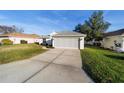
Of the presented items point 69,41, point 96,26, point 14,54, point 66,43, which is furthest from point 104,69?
point 96,26

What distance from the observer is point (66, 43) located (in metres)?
21.0

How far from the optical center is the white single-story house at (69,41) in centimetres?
2027

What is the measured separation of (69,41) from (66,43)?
0.65 metres

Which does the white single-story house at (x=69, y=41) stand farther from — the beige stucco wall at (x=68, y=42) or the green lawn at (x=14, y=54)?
the green lawn at (x=14, y=54)

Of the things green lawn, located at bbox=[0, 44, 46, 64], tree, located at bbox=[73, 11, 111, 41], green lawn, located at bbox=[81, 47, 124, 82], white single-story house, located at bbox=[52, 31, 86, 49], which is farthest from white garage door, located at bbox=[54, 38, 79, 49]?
tree, located at bbox=[73, 11, 111, 41]

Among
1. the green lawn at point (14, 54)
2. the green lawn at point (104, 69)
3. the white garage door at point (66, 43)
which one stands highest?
the white garage door at point (66, 43)

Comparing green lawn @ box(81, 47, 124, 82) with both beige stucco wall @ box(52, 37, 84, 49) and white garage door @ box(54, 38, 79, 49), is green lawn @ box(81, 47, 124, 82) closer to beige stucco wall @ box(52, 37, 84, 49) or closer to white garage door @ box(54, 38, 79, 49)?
beige stucco wall @ box(52, 37, 84, 49)

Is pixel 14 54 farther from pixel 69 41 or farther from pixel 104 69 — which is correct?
pixel 69 41

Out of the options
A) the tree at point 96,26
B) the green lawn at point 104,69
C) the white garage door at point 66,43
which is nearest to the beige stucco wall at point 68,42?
the white garage door at point 66,43
